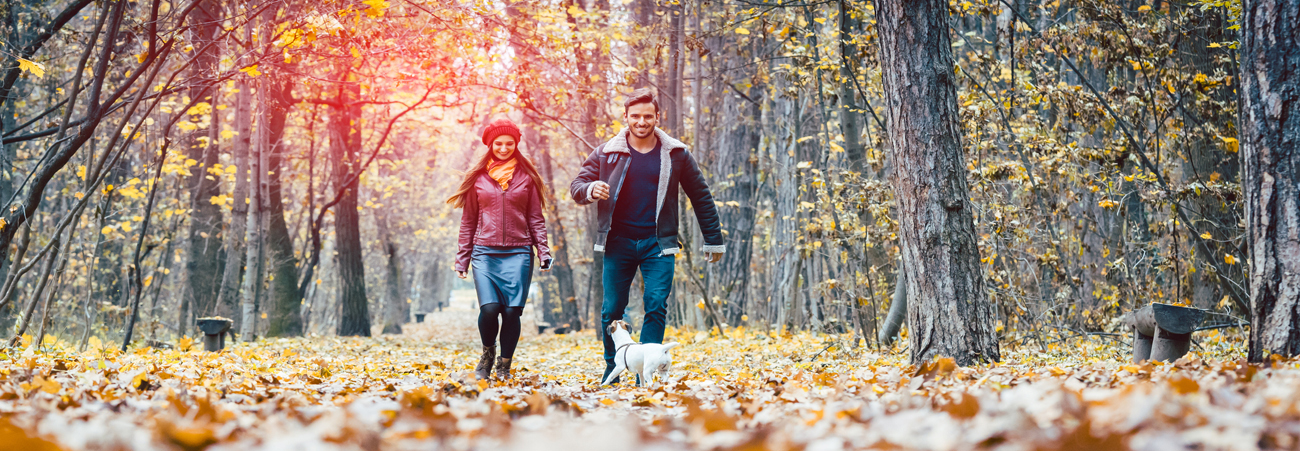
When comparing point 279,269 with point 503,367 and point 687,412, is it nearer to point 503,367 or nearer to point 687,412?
point 503,367

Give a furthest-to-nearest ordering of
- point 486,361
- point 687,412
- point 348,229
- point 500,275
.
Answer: point 348,229 < point 486,361 < point 500,275 < point 687,412

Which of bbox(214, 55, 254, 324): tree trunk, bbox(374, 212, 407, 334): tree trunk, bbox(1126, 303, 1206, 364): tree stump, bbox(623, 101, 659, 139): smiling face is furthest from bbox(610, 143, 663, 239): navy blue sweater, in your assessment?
bbox(374, 212, 407, 334): tree trunk

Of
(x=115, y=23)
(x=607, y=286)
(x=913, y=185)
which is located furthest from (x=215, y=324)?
(x=913, y=185)

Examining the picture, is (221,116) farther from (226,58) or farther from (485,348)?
(485,348)

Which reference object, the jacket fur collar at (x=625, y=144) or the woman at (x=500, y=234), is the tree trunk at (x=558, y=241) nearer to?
the woman at (x=500, y=234)

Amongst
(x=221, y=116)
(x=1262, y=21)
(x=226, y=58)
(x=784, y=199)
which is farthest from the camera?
(x=221, y=116)

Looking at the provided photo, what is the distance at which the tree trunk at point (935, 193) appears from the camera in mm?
4637

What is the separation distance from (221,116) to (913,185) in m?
14.0

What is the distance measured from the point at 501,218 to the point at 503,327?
0.72 meters

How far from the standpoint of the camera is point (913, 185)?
471 cm

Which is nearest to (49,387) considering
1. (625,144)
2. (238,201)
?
(625,144)

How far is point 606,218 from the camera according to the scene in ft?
16.2

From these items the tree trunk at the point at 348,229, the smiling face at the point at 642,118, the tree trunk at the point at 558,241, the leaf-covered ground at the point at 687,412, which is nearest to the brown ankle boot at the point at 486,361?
the leaf-covered ground at the point at 687,412

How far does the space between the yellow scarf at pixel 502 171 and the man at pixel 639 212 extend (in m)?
0.54
